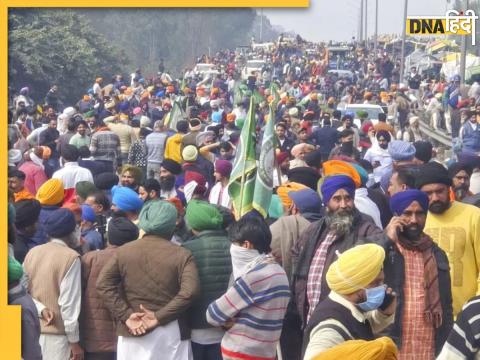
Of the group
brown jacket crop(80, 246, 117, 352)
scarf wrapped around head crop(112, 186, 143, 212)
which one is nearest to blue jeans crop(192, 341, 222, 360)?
brown jacket crop(80, 246, 117, 352)

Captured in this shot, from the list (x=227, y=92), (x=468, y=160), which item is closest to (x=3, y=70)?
(x=468, y=160)

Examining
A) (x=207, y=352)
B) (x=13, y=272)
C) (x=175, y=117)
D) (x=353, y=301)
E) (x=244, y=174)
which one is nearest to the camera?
(x=353, y=301)

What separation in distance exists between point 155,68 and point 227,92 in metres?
33.4

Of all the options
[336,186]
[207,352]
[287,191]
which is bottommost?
[207,352]

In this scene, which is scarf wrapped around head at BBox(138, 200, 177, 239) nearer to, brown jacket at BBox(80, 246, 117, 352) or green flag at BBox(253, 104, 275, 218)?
brown jacket at BBox(80, 246, 117, 352)

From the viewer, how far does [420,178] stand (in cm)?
727

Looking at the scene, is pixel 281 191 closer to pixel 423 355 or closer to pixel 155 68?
pixel 423 355

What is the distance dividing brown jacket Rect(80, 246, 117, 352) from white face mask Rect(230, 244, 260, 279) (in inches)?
33.0

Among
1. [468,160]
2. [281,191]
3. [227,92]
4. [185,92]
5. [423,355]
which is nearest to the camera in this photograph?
[423,355]

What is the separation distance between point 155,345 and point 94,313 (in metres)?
0.54

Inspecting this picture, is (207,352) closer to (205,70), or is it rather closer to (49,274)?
(49,274)

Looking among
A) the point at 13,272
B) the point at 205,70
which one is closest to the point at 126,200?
the point at 13,272

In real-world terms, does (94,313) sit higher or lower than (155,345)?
higher

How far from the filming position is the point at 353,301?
5133mm
